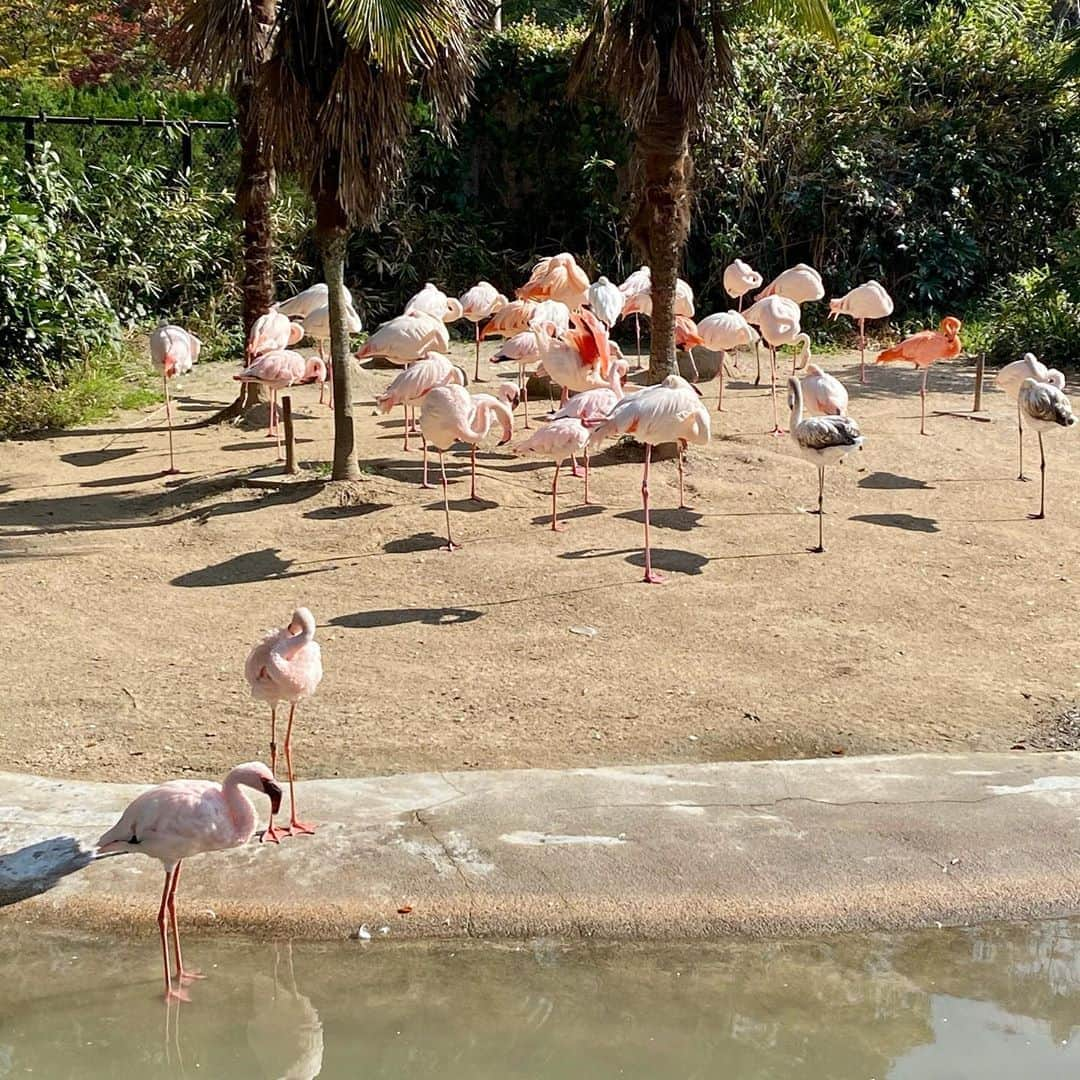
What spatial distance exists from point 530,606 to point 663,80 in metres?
4.36

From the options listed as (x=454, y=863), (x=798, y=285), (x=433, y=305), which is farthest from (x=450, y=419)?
(x=798, y=285)

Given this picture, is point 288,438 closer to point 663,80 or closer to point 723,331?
point 663,80

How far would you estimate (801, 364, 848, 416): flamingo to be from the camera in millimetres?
10180

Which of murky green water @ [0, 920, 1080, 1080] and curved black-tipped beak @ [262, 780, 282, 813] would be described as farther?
curved black-tipped beak @ [262, 780, 282, 813]

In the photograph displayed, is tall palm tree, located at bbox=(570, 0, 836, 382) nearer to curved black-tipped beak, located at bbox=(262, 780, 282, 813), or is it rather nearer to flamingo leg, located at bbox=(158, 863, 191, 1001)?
curved black-tipped beak, located at bbox=(262, 780, 282, 813)

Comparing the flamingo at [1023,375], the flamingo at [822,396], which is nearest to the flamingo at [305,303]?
the flamingo at [822,396]

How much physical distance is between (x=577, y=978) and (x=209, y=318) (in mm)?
12877

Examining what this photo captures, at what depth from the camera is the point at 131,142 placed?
16.4 metres

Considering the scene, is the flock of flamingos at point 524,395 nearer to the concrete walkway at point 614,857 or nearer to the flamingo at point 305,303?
the flamingo at point 305,303

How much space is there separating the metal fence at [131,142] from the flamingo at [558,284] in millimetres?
5803

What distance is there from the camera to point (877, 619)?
7883 millimetres

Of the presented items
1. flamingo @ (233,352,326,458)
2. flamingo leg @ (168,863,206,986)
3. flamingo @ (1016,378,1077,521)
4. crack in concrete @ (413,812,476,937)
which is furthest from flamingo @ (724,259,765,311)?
flamingo leg @ (168,863,206,986)

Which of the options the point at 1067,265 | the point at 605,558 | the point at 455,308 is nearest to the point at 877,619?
the point at 605,558

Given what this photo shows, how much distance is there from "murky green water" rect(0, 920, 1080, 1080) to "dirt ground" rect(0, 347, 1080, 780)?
1.49 metres
